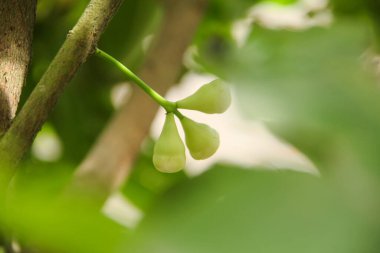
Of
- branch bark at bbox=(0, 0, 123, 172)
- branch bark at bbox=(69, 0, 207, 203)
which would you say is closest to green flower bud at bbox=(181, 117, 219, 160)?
branch bark at bbox=(0, 0, 123, 172)

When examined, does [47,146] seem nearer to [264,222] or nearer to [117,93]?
[117,93]

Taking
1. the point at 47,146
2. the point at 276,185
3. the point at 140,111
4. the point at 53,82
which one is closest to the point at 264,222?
the point at 276,185

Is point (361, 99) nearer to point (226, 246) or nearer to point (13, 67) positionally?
point (226, 246)

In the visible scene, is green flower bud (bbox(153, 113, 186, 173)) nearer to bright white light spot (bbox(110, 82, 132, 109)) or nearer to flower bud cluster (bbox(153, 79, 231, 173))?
flower bud cluster (bbox(153, 79, 231, 173))

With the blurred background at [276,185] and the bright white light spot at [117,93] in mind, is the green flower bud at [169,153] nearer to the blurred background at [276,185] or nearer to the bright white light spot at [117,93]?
the blurred background at [276,185]

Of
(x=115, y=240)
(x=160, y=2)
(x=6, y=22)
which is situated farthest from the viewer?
(x=160, y=2)

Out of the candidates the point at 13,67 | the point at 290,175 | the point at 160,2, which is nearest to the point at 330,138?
the point at 290,175
